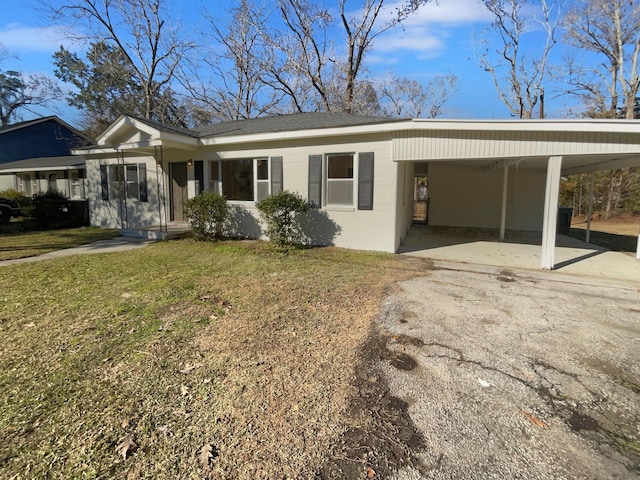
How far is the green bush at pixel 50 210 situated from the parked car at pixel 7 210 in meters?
1.97

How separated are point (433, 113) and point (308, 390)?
2688 cm

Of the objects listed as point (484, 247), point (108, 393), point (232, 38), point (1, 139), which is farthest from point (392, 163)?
point (1, 139)

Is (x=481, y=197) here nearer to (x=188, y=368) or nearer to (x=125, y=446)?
(x=188, y=368)

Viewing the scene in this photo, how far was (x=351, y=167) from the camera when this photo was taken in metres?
8.15

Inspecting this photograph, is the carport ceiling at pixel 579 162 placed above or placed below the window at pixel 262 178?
above

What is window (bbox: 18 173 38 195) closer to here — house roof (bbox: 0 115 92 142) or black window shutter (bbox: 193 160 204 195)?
house roof (bbox: 0 115 92 142)

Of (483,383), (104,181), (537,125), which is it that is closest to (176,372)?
(483,383)

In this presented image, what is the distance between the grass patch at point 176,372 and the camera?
1873mm

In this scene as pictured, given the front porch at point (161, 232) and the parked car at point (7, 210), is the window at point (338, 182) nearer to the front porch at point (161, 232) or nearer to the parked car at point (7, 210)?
the front porch at point (161, 232)

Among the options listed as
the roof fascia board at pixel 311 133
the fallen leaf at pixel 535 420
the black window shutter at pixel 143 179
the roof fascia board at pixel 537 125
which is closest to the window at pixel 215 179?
the roof fascia board at pixel 311 133

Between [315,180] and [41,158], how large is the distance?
21.9 metres

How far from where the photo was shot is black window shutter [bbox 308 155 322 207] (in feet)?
27.4

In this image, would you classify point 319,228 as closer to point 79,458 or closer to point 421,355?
point 421,355

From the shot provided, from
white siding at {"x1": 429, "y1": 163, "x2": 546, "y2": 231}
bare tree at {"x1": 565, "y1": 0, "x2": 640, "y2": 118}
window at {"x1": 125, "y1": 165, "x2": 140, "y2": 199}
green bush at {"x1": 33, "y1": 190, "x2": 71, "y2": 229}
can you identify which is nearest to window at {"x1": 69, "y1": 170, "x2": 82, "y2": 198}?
green bush at {"x1": 33, "y1": 190, "x2": 71, "y2": 229}
